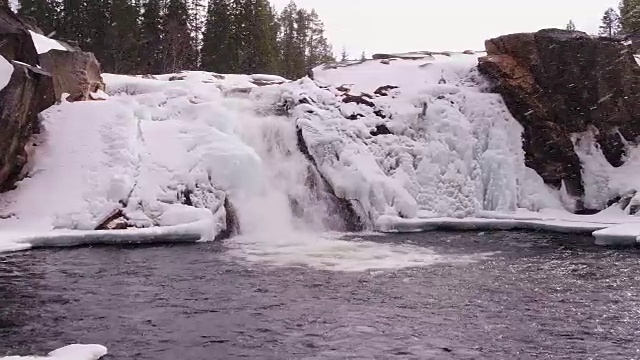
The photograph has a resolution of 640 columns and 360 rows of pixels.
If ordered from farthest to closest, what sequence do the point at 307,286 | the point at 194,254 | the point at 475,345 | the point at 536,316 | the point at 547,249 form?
the point at 547,249
the point at 194,254
the point at 307,286
the point at 536,316
the point at 475,345

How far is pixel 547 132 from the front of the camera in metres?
19.1

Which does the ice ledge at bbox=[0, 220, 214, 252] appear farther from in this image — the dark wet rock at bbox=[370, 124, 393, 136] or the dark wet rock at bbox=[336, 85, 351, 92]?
the dark wet rock at bbox=[336, 85, 351, 92]

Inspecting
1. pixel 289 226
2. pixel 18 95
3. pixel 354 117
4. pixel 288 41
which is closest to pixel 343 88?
pixel 354 117

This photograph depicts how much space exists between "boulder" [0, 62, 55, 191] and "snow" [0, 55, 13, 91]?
0.07m

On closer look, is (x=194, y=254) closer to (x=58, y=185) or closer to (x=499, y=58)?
(x=58, y=185)

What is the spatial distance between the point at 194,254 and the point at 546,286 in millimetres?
6388

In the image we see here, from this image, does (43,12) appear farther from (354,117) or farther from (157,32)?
(354,117)

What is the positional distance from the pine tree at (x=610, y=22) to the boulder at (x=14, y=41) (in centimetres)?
5227

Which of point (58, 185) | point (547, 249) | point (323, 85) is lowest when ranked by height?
point (547, 249)

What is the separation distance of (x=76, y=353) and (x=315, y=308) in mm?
3008

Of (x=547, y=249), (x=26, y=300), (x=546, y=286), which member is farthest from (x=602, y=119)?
(x=26, y=300)

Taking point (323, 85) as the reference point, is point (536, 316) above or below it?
below

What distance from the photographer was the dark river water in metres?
6.47

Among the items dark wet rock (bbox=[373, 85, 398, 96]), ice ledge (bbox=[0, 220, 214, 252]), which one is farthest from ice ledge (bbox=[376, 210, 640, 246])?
dark wet rock (bbox=[373, 85, 398, 96])
